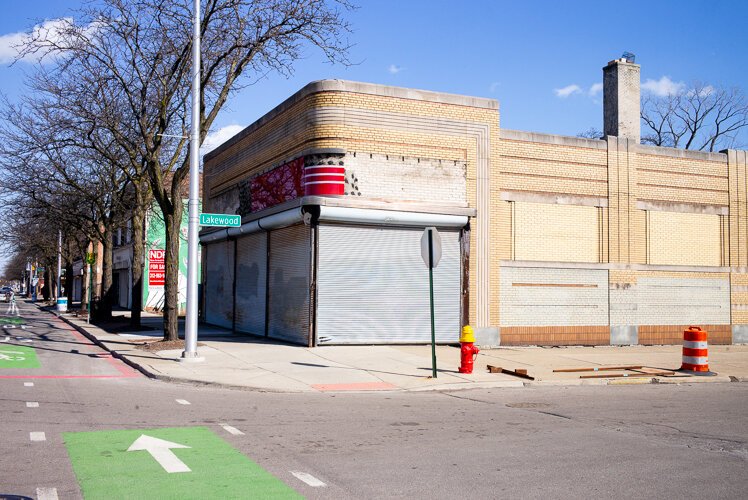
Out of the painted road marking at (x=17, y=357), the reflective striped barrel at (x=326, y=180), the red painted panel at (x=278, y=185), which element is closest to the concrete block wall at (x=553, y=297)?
the reflective striped barrel at (x=326, y=180)

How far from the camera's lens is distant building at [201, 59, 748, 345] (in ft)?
62.6

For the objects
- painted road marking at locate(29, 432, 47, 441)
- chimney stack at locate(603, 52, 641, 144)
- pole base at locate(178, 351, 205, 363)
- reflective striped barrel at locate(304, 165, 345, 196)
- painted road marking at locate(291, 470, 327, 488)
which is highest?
chimney stack at locate(603, 52, 641, 144)

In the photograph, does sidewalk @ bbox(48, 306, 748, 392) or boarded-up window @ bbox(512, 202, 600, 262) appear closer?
sidewalk @ bbox(48, 306, 748, 392)

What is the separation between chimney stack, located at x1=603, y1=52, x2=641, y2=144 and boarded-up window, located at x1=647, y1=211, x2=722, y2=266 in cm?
284

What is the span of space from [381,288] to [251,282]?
583 cm

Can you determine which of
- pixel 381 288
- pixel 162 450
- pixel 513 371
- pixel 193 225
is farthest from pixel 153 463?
pixel 381 288

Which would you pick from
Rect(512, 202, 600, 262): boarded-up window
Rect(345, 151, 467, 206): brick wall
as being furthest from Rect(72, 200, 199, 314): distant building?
Rect(512, 202, 600, 262): boarded-up window

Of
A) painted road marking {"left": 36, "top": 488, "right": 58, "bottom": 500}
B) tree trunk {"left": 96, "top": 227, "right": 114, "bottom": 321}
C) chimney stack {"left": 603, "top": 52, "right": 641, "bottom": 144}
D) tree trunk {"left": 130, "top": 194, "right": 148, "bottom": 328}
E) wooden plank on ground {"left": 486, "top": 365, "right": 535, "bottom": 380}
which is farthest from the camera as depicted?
tree trunk {"left": 96, "top": 227, "right": 114, "bottom": 321}

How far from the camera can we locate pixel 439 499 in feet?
19.6

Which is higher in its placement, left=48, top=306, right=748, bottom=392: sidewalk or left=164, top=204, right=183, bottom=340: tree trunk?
left=164, top=204, right=183, bottom=340: tree trunk

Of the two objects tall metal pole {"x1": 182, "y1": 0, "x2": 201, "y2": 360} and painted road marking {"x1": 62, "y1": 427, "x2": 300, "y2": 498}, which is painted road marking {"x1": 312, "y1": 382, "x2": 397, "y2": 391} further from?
painted road marking {"x1": 62, "y1": 427, "x2": 300, "y2": 498}

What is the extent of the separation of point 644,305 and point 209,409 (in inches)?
656

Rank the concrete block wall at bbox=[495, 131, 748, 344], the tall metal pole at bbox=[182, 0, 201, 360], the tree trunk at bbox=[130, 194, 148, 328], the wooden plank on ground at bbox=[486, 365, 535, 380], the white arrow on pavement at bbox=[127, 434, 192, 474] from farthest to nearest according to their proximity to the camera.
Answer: the tree trunk at bbox=[130, 194, 148, 328], the concrete block wall at bbox=[495, 131, 748, 344], the tall metal pole at bbox=[182, 0, 201, 360], the wooden plank on ground at bbox=[486, 365, 535, 380], the white arrow on pavement at bbox=[127, 434, 192, 474]

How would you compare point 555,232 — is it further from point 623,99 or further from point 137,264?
point 137,264
